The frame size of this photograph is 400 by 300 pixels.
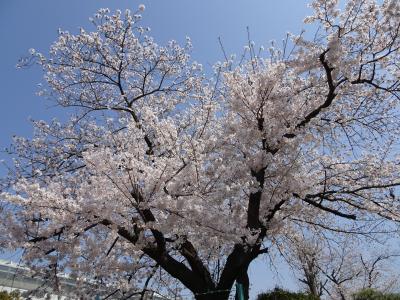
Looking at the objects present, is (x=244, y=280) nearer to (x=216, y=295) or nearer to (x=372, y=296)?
(x=216, y=295)

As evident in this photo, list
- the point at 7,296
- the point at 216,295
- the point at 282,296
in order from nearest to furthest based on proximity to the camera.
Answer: the point at 216,295 → the point at 282,296 → the point at 7,296

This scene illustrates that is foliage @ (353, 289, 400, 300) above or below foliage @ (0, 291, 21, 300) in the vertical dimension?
below

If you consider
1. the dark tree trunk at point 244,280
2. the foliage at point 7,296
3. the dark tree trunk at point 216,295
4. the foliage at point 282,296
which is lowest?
the dark tree trunk at point 216,295

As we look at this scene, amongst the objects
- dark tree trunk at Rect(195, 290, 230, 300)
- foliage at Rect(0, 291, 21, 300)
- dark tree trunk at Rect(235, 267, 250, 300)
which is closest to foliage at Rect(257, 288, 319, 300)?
dark tree trunk at Rect(235, 267, 250, 300)

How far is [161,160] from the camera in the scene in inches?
239

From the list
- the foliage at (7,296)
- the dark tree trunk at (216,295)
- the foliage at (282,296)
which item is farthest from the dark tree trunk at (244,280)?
the foliage at (7,296)

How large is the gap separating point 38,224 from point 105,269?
130cm

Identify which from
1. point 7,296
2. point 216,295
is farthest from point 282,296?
point 7,296

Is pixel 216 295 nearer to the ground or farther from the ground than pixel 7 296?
nearer to the ground

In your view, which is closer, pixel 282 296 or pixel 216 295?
pixel 216 295

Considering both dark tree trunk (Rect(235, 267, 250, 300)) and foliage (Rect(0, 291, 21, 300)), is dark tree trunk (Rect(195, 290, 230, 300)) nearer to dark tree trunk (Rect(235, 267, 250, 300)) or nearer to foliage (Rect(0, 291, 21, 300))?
dark tree trunk (Rect(235, 267, 250, 300))

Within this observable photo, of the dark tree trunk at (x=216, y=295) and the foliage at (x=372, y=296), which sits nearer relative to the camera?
the dark tree trunk at (x=216, y=295)

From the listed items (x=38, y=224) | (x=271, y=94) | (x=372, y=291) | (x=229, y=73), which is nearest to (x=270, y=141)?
(x=271, y=94)

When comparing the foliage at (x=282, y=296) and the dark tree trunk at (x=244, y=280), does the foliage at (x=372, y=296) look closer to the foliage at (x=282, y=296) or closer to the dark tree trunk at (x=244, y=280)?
the foliage at (x=282, y=296)
